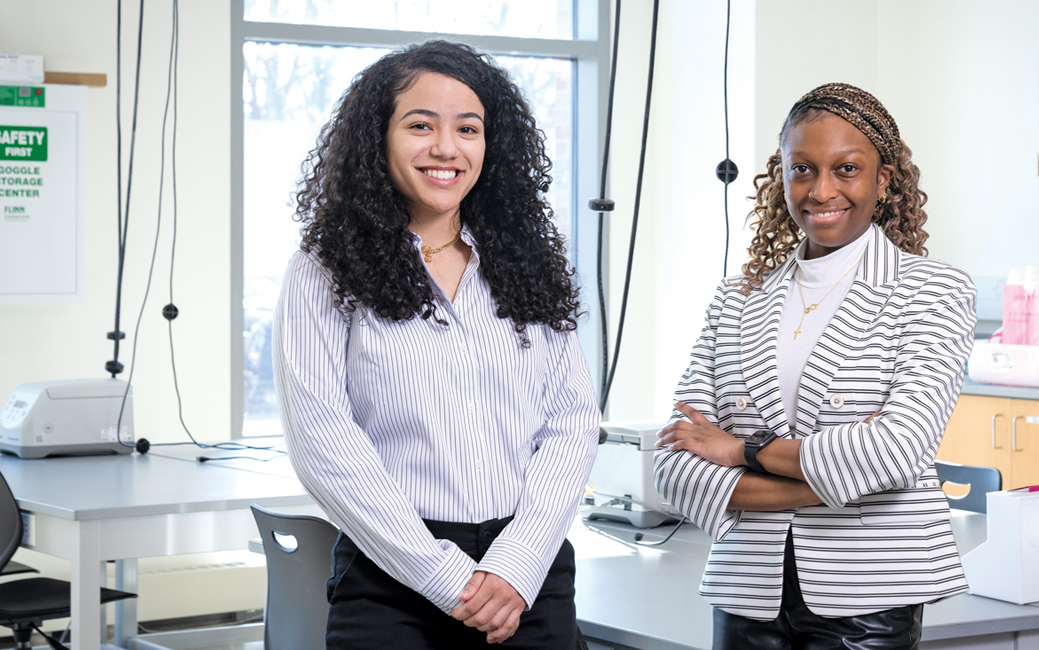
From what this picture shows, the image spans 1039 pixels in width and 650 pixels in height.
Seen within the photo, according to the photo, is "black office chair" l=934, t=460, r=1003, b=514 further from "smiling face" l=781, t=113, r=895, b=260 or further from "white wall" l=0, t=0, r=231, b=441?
"white wall" l=0, t=0, r=231, b=441

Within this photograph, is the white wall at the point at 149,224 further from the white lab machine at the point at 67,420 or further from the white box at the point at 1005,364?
the white box at the point at 1005,364

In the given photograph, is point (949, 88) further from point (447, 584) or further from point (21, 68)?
point (447, 584)

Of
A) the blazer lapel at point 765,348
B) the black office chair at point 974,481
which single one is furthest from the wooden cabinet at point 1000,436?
the blazer lapel at point 765,348

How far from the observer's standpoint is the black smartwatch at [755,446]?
147cm

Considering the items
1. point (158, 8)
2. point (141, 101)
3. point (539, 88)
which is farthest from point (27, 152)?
point (539, 88)

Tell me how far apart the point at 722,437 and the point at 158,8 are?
3599mm

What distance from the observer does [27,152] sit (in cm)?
413

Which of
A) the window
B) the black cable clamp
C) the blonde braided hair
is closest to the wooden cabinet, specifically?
the window

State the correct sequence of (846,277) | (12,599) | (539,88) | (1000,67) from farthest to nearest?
(539,88), (1000,67), (12,599), (846,277)

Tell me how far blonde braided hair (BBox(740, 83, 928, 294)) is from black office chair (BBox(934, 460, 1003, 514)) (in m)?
1.18

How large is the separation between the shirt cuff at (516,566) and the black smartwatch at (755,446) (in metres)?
0.32

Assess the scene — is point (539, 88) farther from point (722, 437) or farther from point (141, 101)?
point (722, 437)

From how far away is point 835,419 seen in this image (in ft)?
4.74

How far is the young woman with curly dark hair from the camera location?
1.37 metres
